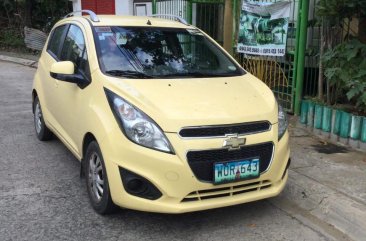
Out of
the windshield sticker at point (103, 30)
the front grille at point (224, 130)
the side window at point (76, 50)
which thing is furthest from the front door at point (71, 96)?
the front grille at point (224, 130)

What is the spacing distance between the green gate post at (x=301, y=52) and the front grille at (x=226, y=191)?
305 cm

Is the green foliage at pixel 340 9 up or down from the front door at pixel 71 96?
up

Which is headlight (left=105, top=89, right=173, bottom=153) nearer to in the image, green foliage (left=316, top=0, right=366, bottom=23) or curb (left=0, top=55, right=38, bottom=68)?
green foliage (left=316, top=0, right=366, bottom=23)

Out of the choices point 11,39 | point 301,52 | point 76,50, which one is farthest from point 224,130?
point 11,39

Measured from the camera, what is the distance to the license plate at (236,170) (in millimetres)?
3582

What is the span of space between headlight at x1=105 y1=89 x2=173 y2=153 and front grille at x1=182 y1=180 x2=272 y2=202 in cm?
41

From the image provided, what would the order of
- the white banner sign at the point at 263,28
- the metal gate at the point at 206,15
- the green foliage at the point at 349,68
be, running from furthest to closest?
the metal gate at the point at 206,15
the white banner sign at the point at 263,28
the green foliage at the point at 349,68

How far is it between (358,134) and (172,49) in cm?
246

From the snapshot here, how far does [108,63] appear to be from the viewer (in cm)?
436

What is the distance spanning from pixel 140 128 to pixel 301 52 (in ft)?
12.2

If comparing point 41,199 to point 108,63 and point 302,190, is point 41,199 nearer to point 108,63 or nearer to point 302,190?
point 108,63

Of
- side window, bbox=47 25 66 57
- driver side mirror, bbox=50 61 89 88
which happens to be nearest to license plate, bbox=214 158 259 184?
driver side mirror, bbox=50 61 89 88

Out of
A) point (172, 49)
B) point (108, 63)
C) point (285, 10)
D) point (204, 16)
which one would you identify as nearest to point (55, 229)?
point (108, 63)

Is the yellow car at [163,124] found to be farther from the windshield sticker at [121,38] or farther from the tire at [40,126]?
the tire at [40,126]
